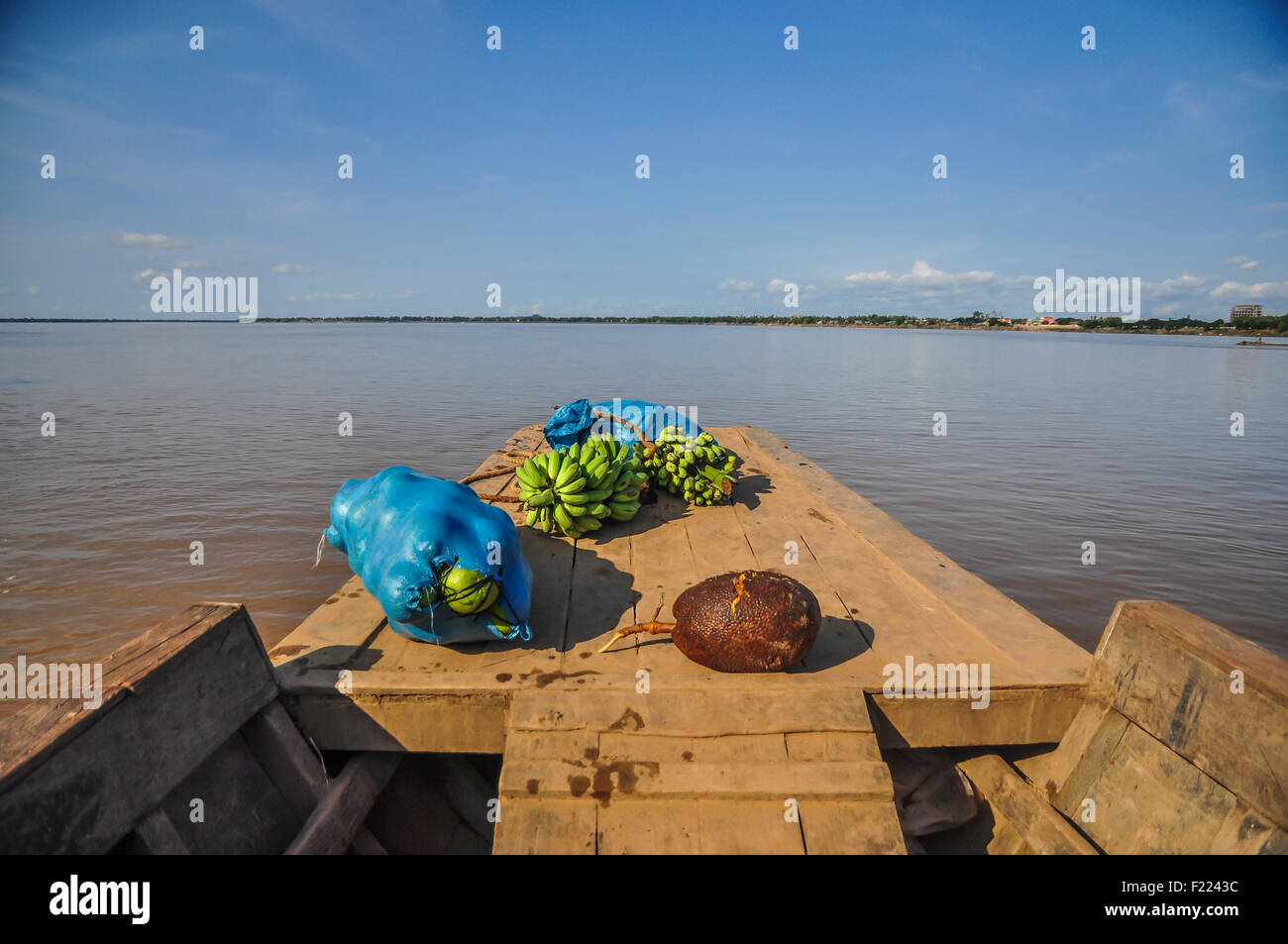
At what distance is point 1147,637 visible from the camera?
2934mm

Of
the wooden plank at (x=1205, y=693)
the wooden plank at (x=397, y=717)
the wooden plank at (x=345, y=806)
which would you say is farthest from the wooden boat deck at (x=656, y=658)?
the wooden plank at (x=1205, y=693)

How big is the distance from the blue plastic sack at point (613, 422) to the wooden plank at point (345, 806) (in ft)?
16.2

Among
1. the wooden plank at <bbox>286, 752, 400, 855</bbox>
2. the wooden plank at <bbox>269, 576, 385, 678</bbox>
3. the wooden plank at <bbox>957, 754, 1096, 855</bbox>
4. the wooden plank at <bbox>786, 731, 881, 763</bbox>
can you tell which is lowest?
the wooden plank at <bbox>957, 754, 1096, 855</bbox>

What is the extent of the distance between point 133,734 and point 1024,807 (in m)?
4.25

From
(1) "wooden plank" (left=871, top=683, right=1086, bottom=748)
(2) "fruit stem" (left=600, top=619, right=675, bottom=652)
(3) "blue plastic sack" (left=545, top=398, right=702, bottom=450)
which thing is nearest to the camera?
(1) "wooden plank" (left=871, top=683, right=1086, bottom=748)

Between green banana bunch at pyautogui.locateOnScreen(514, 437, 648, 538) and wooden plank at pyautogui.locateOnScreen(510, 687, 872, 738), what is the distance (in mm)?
2283

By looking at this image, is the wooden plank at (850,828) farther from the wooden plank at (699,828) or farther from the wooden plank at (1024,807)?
the wooden plank at (1024,807)

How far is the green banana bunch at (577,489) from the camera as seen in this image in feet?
17.1

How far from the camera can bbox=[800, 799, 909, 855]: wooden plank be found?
255cm

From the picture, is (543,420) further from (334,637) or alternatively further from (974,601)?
(974,601)

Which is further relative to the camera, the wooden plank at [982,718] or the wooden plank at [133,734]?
the wooden plank at [982,718]

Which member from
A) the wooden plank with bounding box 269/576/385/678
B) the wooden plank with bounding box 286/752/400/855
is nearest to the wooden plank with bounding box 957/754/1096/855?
the wooden plank with bounding box 286/752/400/855

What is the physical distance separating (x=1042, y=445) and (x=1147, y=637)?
13019 mm

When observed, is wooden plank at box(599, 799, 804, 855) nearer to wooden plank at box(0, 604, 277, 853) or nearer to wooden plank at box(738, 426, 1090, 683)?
wooden plank at box(738, 426, 1090, 683)
